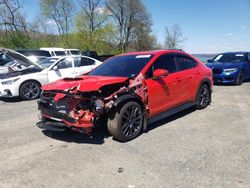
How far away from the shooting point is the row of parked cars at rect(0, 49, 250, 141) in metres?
4.73

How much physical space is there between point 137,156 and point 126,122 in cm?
82

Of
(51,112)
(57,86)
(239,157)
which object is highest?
(57,86)

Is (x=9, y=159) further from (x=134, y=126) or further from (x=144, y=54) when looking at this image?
(x=144, y=54)

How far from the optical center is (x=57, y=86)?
5.09 m

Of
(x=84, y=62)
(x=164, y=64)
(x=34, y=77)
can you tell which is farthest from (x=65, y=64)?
(x=164, y=64)

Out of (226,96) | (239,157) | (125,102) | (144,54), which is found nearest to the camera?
(239,157)

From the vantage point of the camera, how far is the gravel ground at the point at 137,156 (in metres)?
3.64

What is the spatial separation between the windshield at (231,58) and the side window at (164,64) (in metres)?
7.87

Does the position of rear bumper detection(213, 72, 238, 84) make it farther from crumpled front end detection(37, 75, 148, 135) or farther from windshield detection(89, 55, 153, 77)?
crumpled front end detection(37, 75, 148, 135)

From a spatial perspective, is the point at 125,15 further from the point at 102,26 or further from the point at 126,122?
the point at 126,122

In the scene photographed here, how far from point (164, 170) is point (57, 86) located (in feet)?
8.03

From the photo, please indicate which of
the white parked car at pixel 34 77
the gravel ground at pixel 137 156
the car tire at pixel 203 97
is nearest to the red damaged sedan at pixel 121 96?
the gravel ground at pixel 137 156

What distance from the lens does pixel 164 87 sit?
229 inches

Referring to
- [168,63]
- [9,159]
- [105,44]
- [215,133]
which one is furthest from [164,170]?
[105,44]
